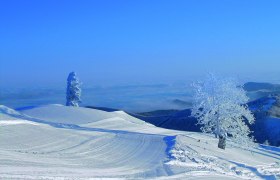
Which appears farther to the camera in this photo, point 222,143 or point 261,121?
point 261,121

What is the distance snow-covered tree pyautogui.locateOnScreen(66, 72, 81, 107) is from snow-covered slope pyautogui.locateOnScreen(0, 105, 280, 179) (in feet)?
109

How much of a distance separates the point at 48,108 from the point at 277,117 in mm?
57853

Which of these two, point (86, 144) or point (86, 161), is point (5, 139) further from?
point (86, 161)

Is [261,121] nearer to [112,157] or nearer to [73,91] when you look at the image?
[73,91]

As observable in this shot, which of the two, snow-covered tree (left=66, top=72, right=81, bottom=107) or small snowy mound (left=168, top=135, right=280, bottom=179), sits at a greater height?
snow-covered tree (left=66, top=72, right=81, bottom=107)

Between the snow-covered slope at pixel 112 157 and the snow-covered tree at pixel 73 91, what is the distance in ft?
109

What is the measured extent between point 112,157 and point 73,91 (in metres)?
51.6

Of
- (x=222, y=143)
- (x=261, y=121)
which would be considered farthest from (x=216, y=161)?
(x=261, y=121)

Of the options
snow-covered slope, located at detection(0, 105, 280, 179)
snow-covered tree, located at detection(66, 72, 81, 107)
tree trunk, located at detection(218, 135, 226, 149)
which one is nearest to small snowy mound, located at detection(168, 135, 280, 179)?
snow-covered slope, located at detection(0, 105, 280, 179)

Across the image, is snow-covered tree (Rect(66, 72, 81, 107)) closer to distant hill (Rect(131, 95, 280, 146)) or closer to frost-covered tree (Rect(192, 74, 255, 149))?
distant hill (Rect(131, 95, 280, 146))

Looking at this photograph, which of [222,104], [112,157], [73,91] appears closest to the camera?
[112,157]

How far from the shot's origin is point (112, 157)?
94.2 ft

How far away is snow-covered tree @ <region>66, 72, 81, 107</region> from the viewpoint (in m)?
78.8

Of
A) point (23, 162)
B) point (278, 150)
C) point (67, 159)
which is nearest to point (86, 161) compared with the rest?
point (67, 159)
